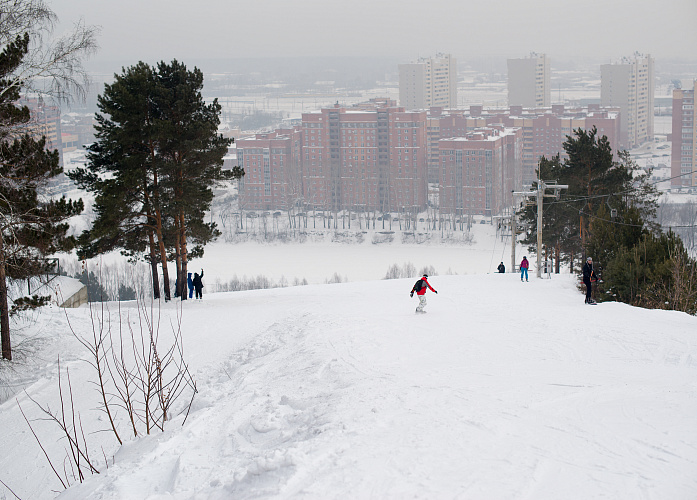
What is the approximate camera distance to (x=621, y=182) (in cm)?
3312

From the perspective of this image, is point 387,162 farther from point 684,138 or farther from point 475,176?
point 684,138

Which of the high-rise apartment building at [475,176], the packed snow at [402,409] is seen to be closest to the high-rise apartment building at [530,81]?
the high-rise apartment building at [475,176]

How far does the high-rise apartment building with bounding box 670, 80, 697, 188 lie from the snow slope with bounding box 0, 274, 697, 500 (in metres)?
95.7

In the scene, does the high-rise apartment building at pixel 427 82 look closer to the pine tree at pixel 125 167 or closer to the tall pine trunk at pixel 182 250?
the tall pine trunk at pixel 182 250

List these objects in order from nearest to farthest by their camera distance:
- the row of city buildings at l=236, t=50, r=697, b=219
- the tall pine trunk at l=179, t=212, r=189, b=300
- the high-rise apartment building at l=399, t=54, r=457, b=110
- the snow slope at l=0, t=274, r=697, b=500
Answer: the snow slope at l=0, t=274, r=697, b=500 < the tall pine trunk at l=179, t=212, r=189, b=300 < the row of city buildings at l=236, t=50, r=697, b=219 < the high-rise apartment building at l=399, t=54, r=457, b=110

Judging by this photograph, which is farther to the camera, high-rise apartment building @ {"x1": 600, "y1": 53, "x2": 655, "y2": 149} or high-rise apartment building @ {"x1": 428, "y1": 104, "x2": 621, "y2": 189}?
high-rise apartment building @ {"x1": 600, "y1": 53, "x2": 655, "y2": 149}

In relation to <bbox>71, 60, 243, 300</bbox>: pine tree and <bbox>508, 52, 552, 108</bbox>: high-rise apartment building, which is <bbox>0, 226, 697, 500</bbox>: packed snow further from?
<bbox>508, 52, 552, 108</bbox>: high-rise apartment building

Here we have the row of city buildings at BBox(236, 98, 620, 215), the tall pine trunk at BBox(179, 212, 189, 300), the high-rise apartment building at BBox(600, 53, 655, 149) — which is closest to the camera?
the tall pine trunk at BBox(179, 212, 189, 300)

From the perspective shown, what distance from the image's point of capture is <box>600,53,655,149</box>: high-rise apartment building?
14288 cm

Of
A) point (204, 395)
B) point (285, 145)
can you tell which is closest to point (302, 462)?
point (204, 395)

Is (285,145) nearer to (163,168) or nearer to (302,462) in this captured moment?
(163,168)

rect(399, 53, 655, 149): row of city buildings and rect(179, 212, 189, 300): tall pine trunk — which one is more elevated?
rect(399, 53, 655, 149): row of city buildings

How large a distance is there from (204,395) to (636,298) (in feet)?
45.6

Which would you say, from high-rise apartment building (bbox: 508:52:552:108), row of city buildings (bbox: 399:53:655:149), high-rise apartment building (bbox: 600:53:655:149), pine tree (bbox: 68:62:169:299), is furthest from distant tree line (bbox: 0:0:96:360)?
high-rise apartment building (bbox: 508:52:552:108)
